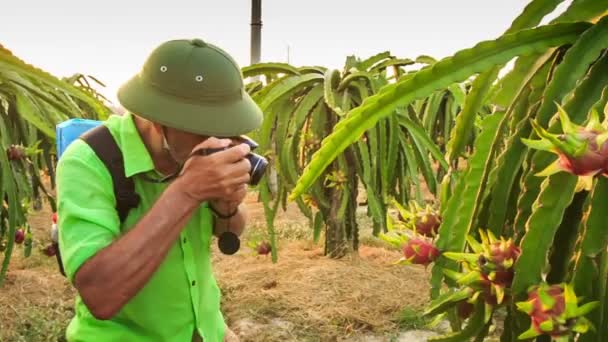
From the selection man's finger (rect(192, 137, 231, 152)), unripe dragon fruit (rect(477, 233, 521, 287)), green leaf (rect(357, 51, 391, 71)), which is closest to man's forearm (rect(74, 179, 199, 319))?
man's finger (rect(192, 137, 231, 152))

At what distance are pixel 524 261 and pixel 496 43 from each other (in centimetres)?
38

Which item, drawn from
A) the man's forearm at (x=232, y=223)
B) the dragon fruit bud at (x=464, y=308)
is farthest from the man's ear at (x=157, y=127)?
the dragon fruit bud at (x=464, y=308)

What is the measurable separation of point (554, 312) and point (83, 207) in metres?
0.87

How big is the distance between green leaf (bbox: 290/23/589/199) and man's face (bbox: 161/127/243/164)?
0.95ft

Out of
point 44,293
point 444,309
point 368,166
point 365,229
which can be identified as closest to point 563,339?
point 444,309

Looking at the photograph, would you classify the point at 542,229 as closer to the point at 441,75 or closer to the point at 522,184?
the point at 522,184

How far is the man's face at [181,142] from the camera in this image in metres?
1.34

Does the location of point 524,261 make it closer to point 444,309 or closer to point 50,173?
point 444,309

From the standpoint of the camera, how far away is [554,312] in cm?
77

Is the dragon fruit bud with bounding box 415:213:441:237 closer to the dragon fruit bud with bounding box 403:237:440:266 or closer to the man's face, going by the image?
the dragon fruit bud with bounding box 403:237:440:266

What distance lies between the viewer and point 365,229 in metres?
6.30

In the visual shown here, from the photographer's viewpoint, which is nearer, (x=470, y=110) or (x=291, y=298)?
(x=470, y=110)

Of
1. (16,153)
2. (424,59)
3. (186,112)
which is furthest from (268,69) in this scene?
(186,112)

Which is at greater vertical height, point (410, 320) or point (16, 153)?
point (16, 153)
